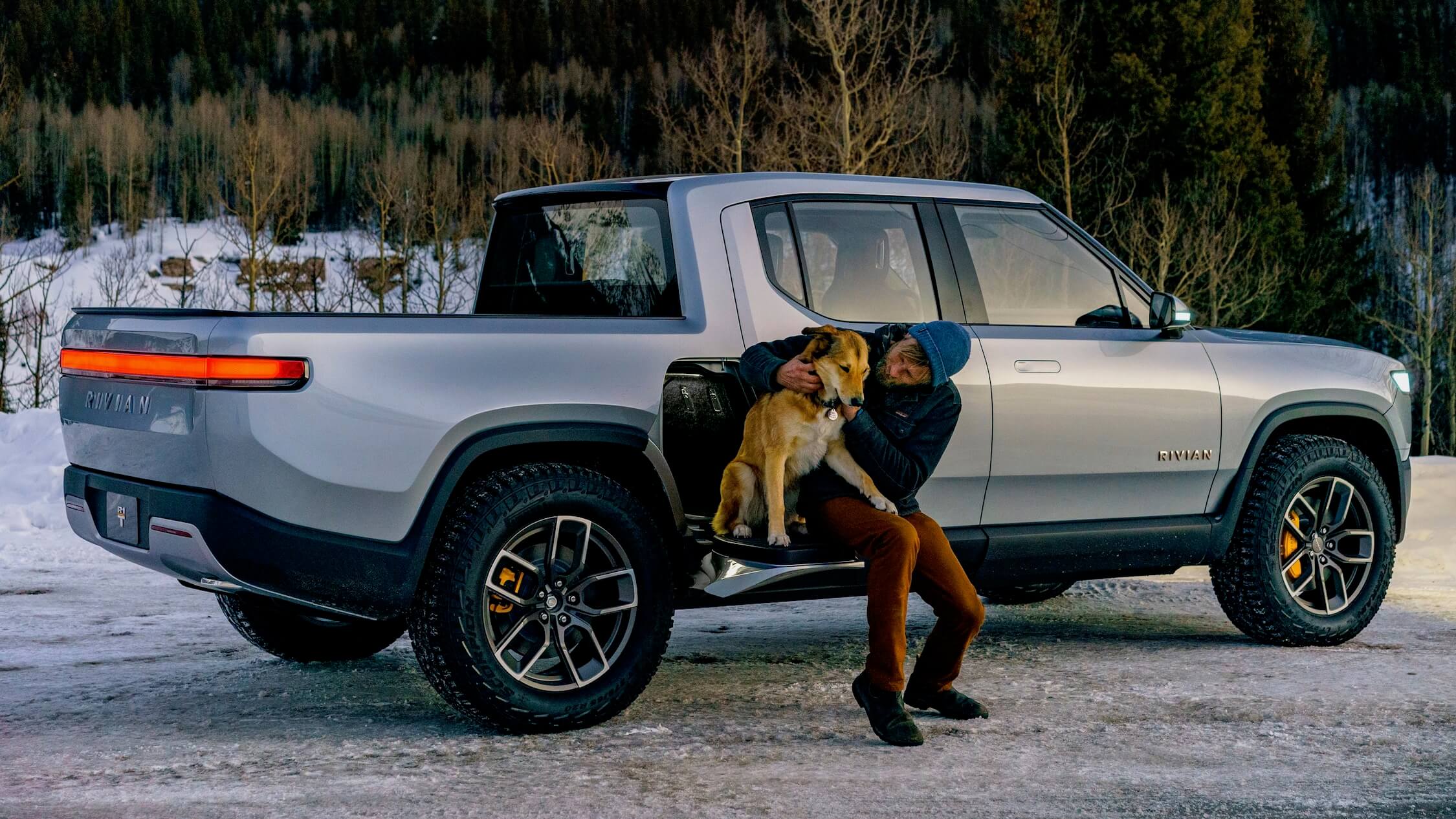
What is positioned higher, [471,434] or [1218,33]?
[1218,33]

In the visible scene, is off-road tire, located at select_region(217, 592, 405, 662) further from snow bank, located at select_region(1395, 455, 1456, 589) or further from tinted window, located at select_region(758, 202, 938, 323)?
snow bank, located at select_region(1395, 455, 1456, 589)

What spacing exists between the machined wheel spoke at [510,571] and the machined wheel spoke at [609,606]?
14 centimetres

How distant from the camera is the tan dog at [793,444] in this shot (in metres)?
5.06

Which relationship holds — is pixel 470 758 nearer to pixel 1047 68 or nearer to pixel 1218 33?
pixel 1047 68

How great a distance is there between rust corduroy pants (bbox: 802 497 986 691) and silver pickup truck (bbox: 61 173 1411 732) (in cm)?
18

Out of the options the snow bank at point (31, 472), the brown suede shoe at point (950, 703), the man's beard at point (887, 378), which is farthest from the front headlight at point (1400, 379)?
the snow bank at point (31, 472)

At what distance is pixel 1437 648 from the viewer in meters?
6.81

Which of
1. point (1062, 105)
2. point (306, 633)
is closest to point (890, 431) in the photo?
point (306, 633)

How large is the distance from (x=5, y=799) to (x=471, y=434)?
1.74 meters

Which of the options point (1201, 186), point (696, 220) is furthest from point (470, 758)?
point (1201, 186)

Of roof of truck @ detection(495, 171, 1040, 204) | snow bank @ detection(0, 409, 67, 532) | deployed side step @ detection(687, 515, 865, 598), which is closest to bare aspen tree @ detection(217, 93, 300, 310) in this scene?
snow bank @ detection(0, 409, 67, 532)

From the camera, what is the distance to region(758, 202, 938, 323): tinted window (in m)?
5.60

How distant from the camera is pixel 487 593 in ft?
16.1

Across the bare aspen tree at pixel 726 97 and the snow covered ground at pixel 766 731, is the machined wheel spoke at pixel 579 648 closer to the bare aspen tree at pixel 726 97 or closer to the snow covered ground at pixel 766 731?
the snow covered ground at pixel 766 731
